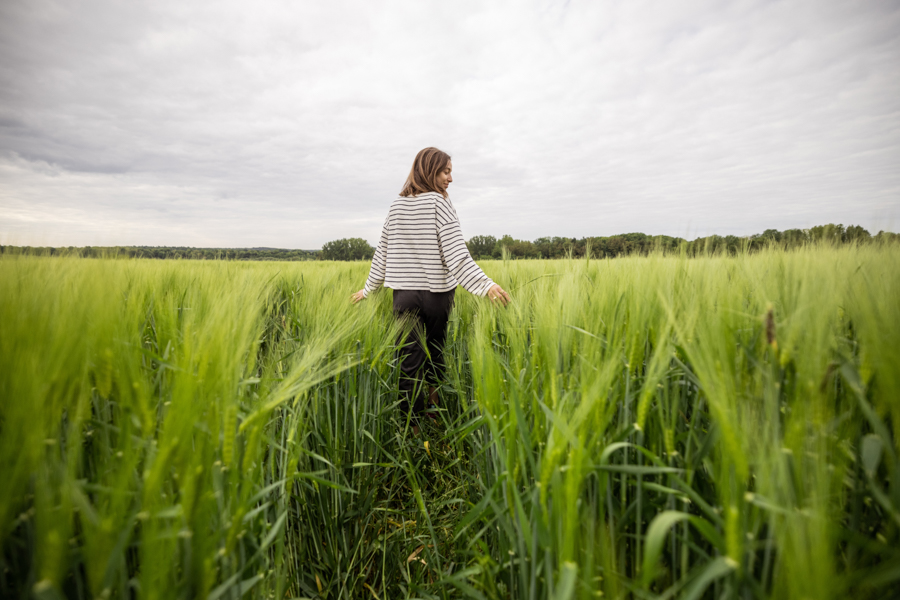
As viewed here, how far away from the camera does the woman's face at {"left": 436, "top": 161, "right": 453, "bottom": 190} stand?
8.24 ft

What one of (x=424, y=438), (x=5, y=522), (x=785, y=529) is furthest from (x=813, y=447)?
(x=424, y=438)

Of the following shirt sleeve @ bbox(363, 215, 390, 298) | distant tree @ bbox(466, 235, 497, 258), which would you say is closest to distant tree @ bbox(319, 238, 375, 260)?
distant tree @ bbox(466, 235, 497, 258)

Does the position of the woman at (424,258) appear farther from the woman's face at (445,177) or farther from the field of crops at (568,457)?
the field of crops at (568,457)

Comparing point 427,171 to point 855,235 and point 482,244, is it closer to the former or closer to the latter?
point 855,235

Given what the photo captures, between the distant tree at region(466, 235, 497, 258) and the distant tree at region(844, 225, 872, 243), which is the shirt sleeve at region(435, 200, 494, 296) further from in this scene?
the distant tree at region(466, 235, 497, 258)

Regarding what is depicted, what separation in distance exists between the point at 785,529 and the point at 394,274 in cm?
224

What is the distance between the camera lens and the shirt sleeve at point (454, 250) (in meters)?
2.27

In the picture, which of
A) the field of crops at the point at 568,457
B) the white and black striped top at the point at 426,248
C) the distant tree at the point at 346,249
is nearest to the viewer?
the field of crops at the point at 568,457

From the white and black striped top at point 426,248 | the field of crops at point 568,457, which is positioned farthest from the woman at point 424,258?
the field of crops at point 568,457

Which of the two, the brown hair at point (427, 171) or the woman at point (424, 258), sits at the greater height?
the brown hair at point (427, 171)

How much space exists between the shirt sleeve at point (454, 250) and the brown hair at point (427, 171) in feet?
0.62

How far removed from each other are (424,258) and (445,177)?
24.0 inches

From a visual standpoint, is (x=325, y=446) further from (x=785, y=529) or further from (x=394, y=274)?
(x=785, y=529)

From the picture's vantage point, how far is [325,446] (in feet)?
5.04
